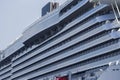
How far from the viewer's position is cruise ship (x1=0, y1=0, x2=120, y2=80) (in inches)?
2053

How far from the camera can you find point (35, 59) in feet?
287

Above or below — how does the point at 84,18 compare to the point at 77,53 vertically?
above

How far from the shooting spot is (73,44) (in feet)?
215

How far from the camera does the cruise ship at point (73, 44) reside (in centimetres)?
5216

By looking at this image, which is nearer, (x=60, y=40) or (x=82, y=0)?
(x=82, y=0)

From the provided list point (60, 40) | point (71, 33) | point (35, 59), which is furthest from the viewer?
point (35, 59)

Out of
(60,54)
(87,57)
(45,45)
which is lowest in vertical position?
(87,57)

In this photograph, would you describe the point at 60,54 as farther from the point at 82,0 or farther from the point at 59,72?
the point at 82,0

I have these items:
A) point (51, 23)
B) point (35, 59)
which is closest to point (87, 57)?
point (51, 23)

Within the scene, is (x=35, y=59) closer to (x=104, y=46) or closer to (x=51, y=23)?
(x=51, y=23)

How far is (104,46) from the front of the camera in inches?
2169

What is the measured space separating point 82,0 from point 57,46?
1334cm

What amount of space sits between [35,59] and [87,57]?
30135mm

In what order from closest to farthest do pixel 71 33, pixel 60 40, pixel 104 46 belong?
pixel 104 46 → pixel 71 33 → pixel 60 40
